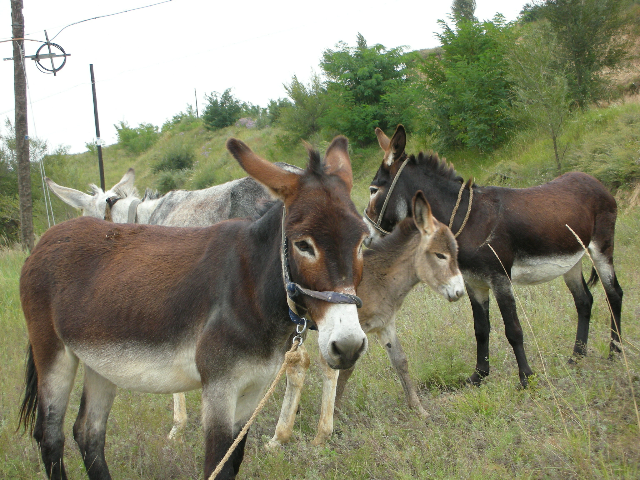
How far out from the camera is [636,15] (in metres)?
24.7

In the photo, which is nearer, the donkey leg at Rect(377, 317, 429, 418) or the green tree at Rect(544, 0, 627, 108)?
the donkey leg at Rect(377, 317, 429, 418)

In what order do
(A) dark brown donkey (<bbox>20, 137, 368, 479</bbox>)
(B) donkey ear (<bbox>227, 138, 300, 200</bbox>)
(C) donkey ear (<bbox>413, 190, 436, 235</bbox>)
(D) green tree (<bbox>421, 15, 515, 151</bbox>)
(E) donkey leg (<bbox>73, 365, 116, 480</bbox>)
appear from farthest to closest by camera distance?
(D) green tree (<bbox>421, 15, 515, 151</bbox>), (C) donkey ear (<bbox>413, 190, 436, 235</bbox>), (E) donkey leg (<bbox>73, 365, 116, 480</bbox>), (B) donkey ear (<bbox>227, 138, 300, 200</bbox>), (A) dark brown donkey (<bbox>20, 137, 368, 479</bbox>)

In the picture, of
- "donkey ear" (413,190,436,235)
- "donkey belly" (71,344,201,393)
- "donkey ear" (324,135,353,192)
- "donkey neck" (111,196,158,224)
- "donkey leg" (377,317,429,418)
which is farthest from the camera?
"donkey neck" (111,196,158,224)

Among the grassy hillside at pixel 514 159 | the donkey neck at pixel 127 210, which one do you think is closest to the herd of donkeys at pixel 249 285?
the donkey neck at pixel 127 210

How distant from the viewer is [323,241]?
2.29 metres

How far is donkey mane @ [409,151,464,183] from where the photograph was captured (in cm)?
563

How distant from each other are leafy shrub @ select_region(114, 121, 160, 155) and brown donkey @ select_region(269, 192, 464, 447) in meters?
42.7

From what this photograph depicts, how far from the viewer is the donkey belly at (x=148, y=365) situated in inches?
113

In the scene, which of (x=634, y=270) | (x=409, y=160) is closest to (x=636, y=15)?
(x=634, y=270)

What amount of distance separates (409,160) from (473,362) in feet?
7.60

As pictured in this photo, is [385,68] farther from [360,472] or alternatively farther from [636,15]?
[360,472]

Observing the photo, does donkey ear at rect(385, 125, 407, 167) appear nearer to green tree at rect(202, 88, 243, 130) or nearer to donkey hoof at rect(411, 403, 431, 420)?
donkey hoof at rect(411, 403, 431, 420)

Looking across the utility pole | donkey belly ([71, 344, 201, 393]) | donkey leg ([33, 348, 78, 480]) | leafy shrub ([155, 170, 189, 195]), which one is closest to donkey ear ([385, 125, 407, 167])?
donkey belly ([71, 344, 201, 393])

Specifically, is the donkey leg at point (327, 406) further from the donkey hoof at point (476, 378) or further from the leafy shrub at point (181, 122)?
the leafy shrub at point (181, 122)
